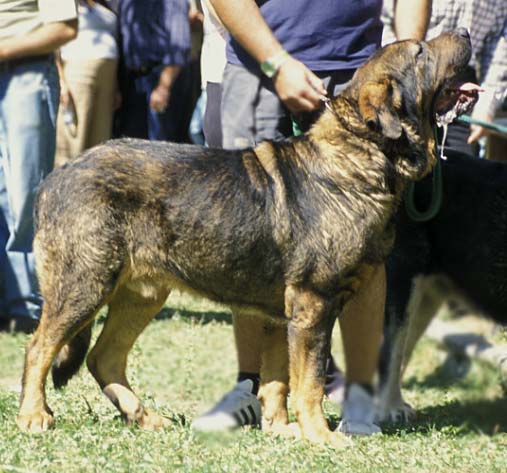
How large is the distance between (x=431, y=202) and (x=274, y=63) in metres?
1.21

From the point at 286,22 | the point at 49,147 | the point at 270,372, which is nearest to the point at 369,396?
the point at 270,372

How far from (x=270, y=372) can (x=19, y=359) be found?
6.96ft

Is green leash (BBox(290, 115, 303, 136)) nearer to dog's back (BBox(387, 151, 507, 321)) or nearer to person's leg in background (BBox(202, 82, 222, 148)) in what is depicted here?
person's leg in background (BBox(202, 82, 222, 148))

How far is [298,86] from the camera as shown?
5.29 meters

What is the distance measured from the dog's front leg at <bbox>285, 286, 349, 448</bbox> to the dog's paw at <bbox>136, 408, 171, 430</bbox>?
690 millimetres

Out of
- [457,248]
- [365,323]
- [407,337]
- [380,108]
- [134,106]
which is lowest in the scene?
[134,106]

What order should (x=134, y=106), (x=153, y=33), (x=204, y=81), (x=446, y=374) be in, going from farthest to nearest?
(x=134, y=106), (x=153, y=33), (x=204, y=81), (x=446, y=374)

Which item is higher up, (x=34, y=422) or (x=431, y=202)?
(x=431, y=202)

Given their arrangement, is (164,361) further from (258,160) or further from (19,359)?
(258,160)

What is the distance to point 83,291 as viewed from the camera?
5.36 meters

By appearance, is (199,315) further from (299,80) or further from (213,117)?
(299,80)

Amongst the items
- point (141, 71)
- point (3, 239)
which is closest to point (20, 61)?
point (3, 239)

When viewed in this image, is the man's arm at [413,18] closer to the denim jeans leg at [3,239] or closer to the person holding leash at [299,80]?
the person holding leash at [299,80]

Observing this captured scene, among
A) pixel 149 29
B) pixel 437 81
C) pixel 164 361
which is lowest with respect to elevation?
pixel 164 361
